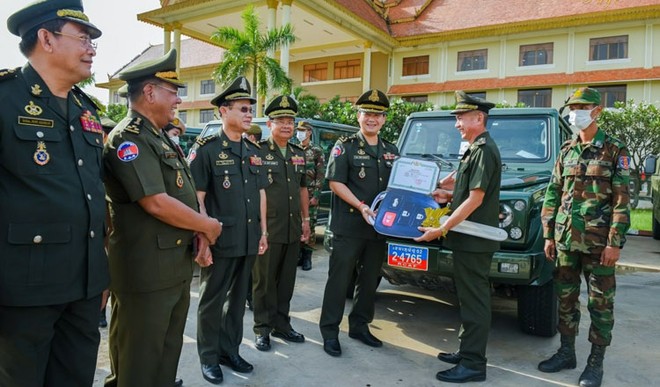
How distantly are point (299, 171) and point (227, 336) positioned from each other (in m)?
1.59

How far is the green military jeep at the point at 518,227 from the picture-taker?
3.48 meters

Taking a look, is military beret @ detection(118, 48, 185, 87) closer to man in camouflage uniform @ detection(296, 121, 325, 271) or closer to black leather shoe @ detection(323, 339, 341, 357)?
black leather shoe @ detection(323, 339, 341, 357)

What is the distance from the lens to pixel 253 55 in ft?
49.3

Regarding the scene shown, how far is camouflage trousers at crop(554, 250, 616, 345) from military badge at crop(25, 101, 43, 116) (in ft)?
10.4

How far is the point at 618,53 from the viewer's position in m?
20.8

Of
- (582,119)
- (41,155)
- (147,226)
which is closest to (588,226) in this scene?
(582,119)

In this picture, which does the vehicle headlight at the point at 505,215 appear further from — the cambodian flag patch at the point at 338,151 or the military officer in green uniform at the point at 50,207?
the military officer in green uniform at the point at 50,207

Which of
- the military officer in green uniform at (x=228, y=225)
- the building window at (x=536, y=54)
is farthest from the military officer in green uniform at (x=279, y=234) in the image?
the building window at (x=536, y=54)

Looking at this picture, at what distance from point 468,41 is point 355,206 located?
22.6 metres

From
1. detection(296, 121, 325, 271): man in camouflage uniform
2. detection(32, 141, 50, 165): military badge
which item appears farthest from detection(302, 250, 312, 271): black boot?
detection(32, 141, 50, 165): military badge

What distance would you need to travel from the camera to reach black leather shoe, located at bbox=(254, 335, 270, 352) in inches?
138

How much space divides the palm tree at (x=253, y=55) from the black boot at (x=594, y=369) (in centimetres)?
1333

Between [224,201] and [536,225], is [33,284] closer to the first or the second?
[224,201]

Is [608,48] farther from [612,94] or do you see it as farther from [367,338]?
[367,338]
